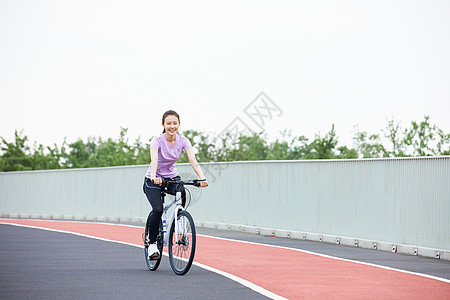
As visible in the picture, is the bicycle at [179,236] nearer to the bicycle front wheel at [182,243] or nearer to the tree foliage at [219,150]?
the bicycle front wheel at [182,243]

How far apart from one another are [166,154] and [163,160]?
9 centimetres

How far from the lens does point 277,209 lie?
18.5 m

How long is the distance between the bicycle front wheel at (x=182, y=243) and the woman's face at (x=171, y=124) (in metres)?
1.00

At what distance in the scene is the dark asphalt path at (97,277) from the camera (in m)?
7.64

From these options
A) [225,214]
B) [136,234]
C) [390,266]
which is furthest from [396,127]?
[390,266]

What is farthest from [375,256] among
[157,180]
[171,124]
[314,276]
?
[157,180]

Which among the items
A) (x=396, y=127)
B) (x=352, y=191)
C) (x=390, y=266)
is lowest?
(x=390, y=266)

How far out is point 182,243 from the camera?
9086mm

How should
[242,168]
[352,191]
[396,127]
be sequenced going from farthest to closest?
1. [396,127]
2. [242,168]
3. [352,191]

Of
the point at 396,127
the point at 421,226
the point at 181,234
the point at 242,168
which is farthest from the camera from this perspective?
the point at 396,127

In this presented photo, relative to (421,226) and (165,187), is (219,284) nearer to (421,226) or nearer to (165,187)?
(165,187)

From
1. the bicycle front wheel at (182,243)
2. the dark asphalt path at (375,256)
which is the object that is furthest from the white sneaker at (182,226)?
the dark asphalt path at (375,256)

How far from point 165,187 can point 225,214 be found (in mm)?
11334

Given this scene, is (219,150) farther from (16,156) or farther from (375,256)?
(375,256)
